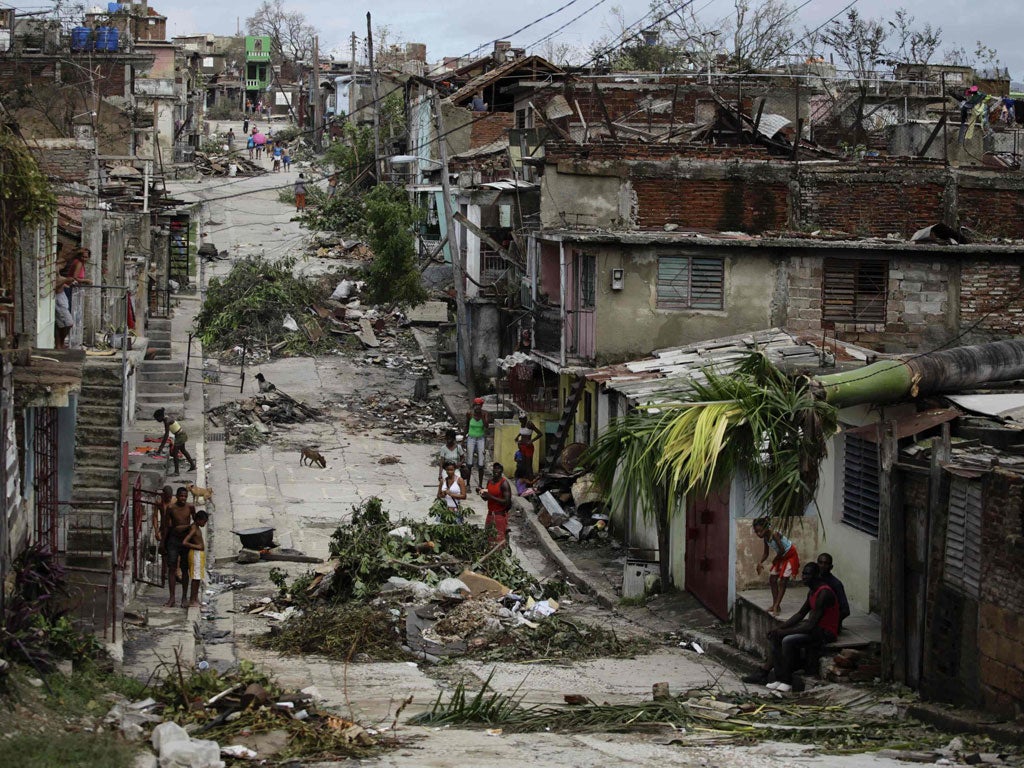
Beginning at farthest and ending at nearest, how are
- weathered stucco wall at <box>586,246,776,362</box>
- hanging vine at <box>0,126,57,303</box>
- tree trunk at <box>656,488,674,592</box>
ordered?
weathered stucco wall at <box>586,246,776,362</box>, tree trunk at <box>656,488,674,592</box>, hanging vine at <box>0,126,57,303</box>

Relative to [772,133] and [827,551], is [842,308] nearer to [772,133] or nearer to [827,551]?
[772,133]

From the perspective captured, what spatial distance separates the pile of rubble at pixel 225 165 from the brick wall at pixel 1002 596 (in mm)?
49776

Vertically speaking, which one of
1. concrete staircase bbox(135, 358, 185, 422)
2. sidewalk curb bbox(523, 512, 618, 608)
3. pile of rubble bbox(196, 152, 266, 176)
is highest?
pile of rubble bbox(196, 152, 266, 176)

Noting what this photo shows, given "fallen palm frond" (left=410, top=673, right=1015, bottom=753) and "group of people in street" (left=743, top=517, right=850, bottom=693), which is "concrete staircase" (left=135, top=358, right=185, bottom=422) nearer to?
"group of people in street" (left=743, top=517, right=850, bottom=693)

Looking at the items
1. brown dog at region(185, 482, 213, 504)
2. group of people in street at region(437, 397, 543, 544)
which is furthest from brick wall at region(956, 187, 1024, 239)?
brown dog at region(185, 482, 213, 504)

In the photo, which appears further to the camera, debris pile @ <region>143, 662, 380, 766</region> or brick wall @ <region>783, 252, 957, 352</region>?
brick wall @ <region>783, 252, 957, 352</region>

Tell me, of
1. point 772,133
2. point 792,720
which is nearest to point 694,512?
point 792,720

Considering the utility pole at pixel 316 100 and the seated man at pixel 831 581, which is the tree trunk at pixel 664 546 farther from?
the utility pole at pixel 316 100

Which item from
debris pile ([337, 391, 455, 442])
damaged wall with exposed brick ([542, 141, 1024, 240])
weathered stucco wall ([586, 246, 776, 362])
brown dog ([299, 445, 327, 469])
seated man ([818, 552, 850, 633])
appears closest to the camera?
seated man ([818, 552, 850, 633])

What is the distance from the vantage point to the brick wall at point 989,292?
24703mm

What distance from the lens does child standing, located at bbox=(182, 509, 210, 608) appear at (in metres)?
15.9

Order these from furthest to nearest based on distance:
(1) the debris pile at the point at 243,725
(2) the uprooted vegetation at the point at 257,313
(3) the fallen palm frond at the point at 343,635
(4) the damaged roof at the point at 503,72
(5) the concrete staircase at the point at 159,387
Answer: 1. (4) the damaged roof at the point at 503,72
2. (2) the uprooted vegetation at the point at 257,313
3. (5) the concrete staircase at the point at 159,387
4. (3) the fallen palm frond at the point at 343,635
5. (1) the debris pile at the point at 243,725

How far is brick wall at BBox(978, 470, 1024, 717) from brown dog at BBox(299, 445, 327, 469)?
16.1 metres

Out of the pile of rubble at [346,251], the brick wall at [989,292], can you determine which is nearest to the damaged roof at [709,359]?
the brick wall at [989,292]
